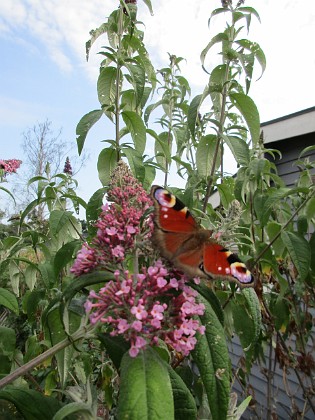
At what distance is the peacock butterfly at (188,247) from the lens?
975 mm

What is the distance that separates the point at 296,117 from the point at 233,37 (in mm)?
3189

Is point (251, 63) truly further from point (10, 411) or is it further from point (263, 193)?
point (10, 411)

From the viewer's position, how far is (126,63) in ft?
6.20

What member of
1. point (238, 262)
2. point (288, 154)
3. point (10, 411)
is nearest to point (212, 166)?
point (238, 262)

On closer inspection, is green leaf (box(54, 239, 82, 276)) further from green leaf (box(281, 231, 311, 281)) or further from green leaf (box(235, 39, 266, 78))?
green leaf (box(235, 39, 266, 78))

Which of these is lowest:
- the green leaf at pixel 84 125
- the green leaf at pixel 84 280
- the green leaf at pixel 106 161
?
the green leaf at pixel 84 280

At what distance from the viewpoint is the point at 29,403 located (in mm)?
1021

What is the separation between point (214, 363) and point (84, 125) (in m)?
1.21

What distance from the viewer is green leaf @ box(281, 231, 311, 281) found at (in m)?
1.62

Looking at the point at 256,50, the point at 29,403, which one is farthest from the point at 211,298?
the point at 256,50

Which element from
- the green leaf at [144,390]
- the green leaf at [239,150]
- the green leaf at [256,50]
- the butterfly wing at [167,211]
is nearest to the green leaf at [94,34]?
the green leaf at [256,50]

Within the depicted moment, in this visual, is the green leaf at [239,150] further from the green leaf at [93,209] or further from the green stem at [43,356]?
the green stem at [43,356]

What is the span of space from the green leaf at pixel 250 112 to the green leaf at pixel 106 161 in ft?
2.04

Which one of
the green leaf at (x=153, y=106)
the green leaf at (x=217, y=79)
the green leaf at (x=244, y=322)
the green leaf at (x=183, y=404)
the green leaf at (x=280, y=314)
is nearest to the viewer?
the green leaf at (x=183, y=404)
